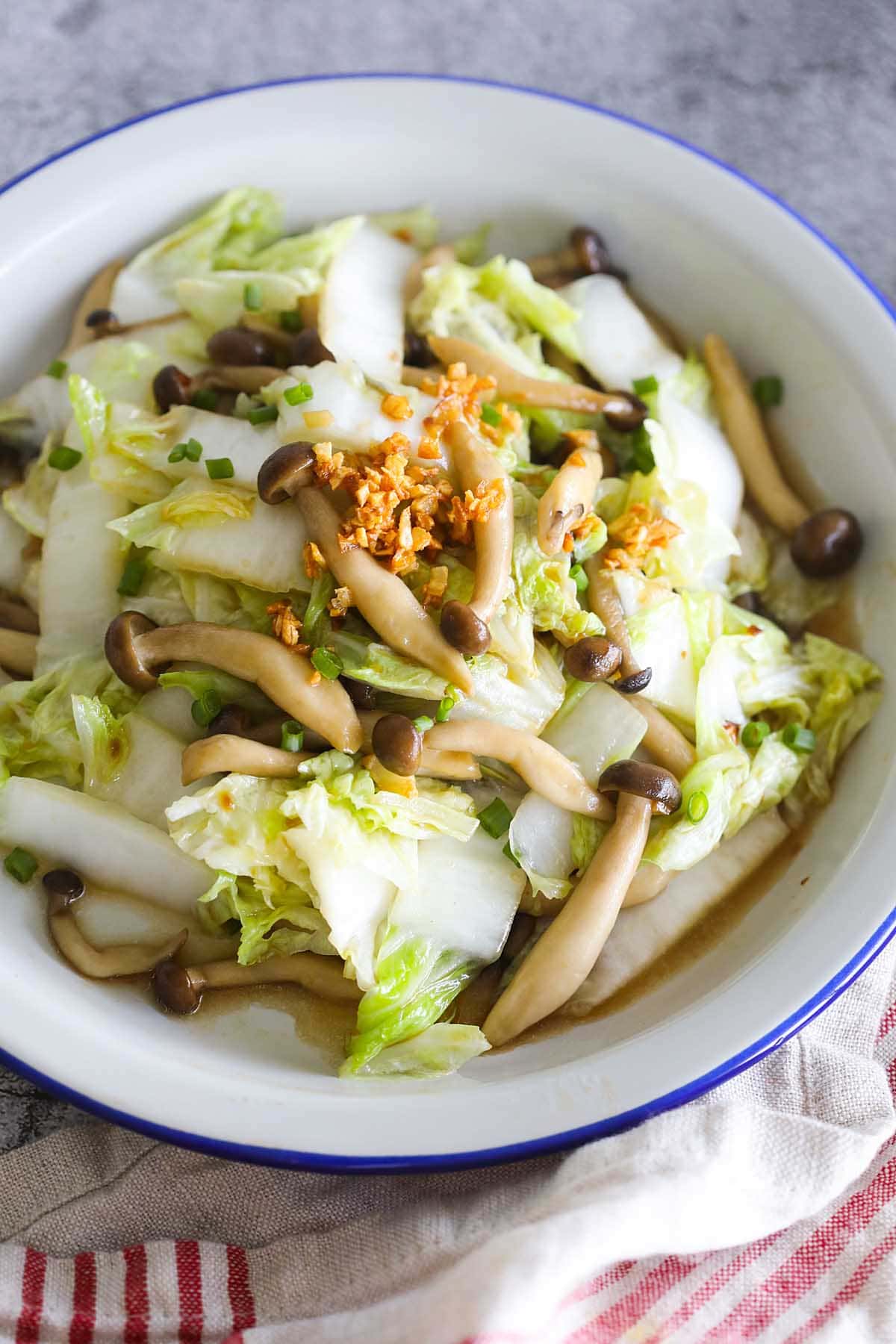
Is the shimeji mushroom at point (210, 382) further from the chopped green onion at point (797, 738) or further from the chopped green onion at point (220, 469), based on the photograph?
the chopped green onion at point (797, 738)

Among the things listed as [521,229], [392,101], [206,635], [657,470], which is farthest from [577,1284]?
[392,101]

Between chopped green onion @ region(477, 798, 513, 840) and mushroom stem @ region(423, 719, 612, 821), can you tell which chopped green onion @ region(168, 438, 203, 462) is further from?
chopped green onion @ region(477, 798, 513, 840)

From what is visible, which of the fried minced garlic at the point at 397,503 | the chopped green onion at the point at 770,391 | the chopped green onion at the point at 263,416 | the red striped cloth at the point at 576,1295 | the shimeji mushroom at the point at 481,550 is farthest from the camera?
the chopped green onion at the point at 770,391

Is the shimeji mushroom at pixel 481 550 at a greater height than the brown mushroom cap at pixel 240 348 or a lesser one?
greater

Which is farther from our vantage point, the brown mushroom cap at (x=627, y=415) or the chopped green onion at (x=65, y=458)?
the brown mushroom cap at (x=627, y=415)

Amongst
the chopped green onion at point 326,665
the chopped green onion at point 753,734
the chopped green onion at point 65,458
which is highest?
the chopped green onion at point 753,734

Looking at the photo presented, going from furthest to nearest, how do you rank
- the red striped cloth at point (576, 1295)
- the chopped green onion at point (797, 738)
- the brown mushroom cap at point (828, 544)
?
the brown mushroom cap at point (828, 544), the chopped green onion at point (797, 738), the red striped cloth at point (576, 1295)

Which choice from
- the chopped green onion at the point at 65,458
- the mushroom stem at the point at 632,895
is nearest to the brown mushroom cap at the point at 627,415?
the mushroom stem at the point at 632,895

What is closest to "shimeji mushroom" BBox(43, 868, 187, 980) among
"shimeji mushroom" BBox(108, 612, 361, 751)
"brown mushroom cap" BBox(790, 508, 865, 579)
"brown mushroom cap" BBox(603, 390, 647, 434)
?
"shimeji mushroom" BBox(108, 612, 361, 751)

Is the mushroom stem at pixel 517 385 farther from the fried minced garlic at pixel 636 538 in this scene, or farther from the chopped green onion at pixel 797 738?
the chopped green onion at pixel 797 738

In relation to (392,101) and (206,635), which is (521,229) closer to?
(392,101)
